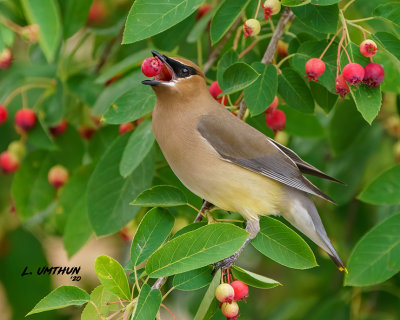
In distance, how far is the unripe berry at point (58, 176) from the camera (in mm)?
3809

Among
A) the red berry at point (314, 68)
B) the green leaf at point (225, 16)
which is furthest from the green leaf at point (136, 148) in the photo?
the red berry at point (314, 68)

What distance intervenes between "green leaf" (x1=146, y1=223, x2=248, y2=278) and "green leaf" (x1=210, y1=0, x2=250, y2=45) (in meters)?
0.96

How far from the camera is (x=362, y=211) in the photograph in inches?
188

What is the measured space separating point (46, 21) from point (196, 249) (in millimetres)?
913

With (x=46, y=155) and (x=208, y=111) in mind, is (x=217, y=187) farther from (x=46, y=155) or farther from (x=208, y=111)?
(x=46, y=155)

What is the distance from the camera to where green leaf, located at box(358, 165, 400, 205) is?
126 inches

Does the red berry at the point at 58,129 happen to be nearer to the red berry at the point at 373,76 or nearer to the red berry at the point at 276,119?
the red berry at the point at 276,119

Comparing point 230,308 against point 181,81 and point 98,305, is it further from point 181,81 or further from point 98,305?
point 181,81

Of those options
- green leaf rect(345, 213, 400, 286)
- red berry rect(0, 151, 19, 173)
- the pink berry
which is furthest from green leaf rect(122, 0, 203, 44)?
red berry rect(0, 151, 19, 173)

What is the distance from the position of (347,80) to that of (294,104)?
21.6 inches

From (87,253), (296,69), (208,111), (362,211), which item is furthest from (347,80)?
(87,253)

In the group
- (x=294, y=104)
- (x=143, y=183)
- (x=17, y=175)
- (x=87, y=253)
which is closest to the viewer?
(x=294, y=104)

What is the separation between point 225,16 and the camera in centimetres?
303

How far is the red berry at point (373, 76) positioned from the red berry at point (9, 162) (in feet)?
6.80
